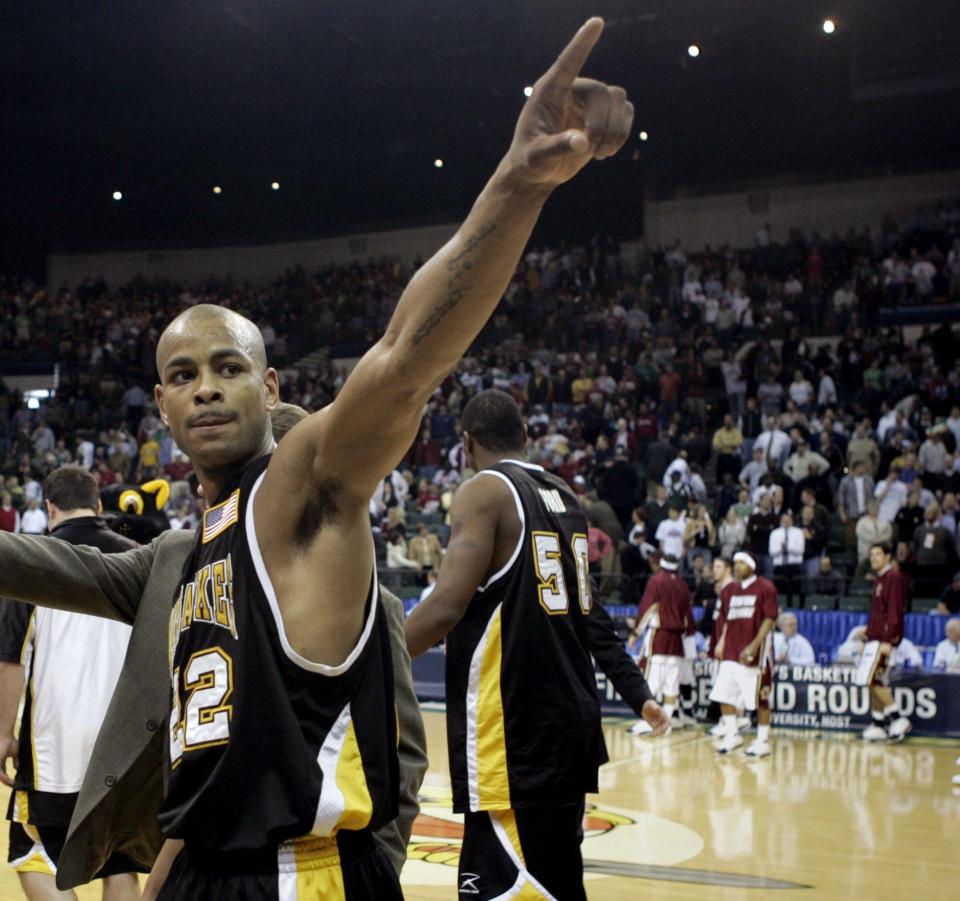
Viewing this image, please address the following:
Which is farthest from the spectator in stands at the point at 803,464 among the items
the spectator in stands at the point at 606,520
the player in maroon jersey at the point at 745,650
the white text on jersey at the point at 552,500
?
the white text on jersey at the point at 552,500

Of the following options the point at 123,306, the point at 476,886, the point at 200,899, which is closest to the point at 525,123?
the point at 200,899

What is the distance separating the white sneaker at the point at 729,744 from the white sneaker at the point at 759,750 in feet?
0.47

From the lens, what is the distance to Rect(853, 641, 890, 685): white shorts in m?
12.5

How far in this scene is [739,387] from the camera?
20172 mm

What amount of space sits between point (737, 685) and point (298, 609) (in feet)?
35.6

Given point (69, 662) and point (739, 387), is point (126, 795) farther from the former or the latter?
point (739, 387)

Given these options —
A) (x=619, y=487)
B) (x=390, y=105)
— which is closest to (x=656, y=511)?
(x=619, y=487)

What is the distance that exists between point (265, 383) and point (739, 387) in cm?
1846

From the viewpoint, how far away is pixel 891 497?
51.0 feet

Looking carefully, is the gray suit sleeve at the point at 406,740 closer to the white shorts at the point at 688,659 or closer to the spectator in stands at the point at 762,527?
the white shorts at the point at 688,659

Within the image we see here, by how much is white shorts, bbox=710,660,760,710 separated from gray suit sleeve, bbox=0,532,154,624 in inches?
400

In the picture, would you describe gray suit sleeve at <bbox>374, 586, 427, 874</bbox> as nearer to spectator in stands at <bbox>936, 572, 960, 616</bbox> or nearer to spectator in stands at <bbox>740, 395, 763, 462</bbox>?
spectator in stands at <bbox>936, 572, 960, 616</bbox>

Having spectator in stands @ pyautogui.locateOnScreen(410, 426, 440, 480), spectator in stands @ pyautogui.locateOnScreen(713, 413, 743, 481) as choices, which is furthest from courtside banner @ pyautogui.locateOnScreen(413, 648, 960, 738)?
spectator in stands @ pyautogui.locateOnScreen(410, 426, 440, 480)

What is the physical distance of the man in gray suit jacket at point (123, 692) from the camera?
8.01 feet
